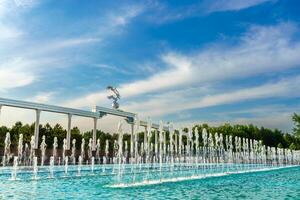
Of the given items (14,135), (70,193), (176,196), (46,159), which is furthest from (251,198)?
(14,135)

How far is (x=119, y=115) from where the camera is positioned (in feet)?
130

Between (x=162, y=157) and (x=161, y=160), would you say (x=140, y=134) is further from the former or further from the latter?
(x=161, y=160)

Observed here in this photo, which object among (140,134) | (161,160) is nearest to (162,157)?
(161,160)

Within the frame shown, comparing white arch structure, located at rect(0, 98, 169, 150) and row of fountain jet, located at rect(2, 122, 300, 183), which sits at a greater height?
white arch structure, located at rect(0, 98, 169, 150)

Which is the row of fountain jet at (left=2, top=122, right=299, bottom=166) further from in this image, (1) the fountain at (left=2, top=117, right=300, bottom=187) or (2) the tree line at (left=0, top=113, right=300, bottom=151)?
(2) the tree line at (left=0, top=113, right=300, bottom=151)

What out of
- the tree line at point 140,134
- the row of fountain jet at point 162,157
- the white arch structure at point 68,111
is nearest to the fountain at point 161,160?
the row of fountain jet at point 162,157

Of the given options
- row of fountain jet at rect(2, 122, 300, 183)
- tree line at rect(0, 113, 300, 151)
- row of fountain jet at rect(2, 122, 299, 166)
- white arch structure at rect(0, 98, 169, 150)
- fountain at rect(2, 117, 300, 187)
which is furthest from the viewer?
tree line at rect(0, 113, 300, 151)

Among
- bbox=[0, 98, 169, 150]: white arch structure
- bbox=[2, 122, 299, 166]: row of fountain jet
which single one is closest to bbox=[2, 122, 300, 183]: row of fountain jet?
bbox=[2, 122, 299, 166]: row of fountain jet

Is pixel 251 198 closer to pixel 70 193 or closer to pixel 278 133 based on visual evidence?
pixel 70 193

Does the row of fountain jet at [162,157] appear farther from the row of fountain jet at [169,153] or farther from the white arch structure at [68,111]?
the white arch structure at [68,111]

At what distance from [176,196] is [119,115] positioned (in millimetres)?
28948

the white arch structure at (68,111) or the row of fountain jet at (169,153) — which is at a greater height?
the white arch structure at (68,111)

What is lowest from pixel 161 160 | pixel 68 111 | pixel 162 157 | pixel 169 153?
pixel 161 160

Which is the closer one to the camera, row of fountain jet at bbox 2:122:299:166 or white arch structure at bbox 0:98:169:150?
row of fountain jet at bbox 2:122:299:166
